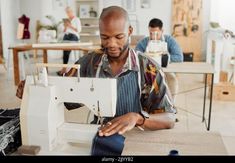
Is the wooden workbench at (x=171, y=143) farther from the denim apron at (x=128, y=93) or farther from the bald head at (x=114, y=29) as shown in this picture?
the bald head at (x=114, y=29)

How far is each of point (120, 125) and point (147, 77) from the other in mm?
342

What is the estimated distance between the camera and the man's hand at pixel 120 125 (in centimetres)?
99

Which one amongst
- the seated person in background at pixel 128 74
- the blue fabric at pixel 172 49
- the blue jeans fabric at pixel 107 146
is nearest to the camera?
the blue jeans fabric at pixel 107 146

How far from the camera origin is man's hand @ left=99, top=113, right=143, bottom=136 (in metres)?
0.99

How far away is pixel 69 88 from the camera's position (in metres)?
1.07

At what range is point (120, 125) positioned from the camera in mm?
1021

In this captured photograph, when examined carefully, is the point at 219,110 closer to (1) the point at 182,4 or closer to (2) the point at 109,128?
(2) the point at 109,128

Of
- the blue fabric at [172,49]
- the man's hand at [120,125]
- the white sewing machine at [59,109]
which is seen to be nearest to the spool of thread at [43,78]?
the white sewing machine at [59,109]

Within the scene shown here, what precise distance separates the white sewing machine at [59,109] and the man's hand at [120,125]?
39 millimetres

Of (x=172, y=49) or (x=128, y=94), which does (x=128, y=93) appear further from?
(x=172, y=49)

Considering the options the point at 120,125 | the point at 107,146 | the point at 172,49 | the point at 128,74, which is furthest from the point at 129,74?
the point at 172,49

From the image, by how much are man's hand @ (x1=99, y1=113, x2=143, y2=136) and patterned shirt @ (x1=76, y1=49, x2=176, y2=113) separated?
0.18 m

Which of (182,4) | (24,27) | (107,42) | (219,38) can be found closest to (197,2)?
(182,4)

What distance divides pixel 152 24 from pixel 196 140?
254 cm
